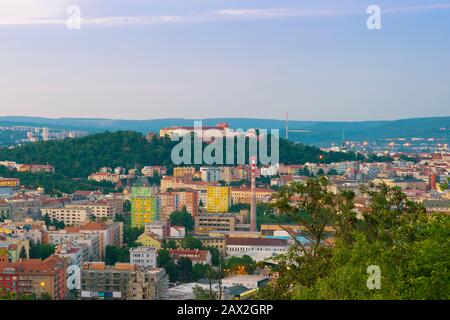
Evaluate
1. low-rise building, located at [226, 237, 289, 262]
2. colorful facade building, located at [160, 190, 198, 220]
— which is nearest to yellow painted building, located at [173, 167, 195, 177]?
colorful facade building, located at [160, 190, 198, 220]

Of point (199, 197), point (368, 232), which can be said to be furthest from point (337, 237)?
point (199, 197)

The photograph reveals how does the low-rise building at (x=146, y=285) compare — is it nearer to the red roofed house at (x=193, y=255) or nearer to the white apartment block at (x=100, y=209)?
the red roofed house at (x=193, y=255)

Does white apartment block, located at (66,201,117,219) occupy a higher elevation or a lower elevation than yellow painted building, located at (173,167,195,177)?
lower

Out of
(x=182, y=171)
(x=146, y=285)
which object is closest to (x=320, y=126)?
(x=182, y=171)

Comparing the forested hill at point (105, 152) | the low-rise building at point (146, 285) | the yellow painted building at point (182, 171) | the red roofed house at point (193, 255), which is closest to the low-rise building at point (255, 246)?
the red roofed house at point (193, 255)

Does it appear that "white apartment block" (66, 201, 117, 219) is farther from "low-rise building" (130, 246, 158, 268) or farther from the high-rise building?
"low-rise building" (130, 246, 158, 268)
